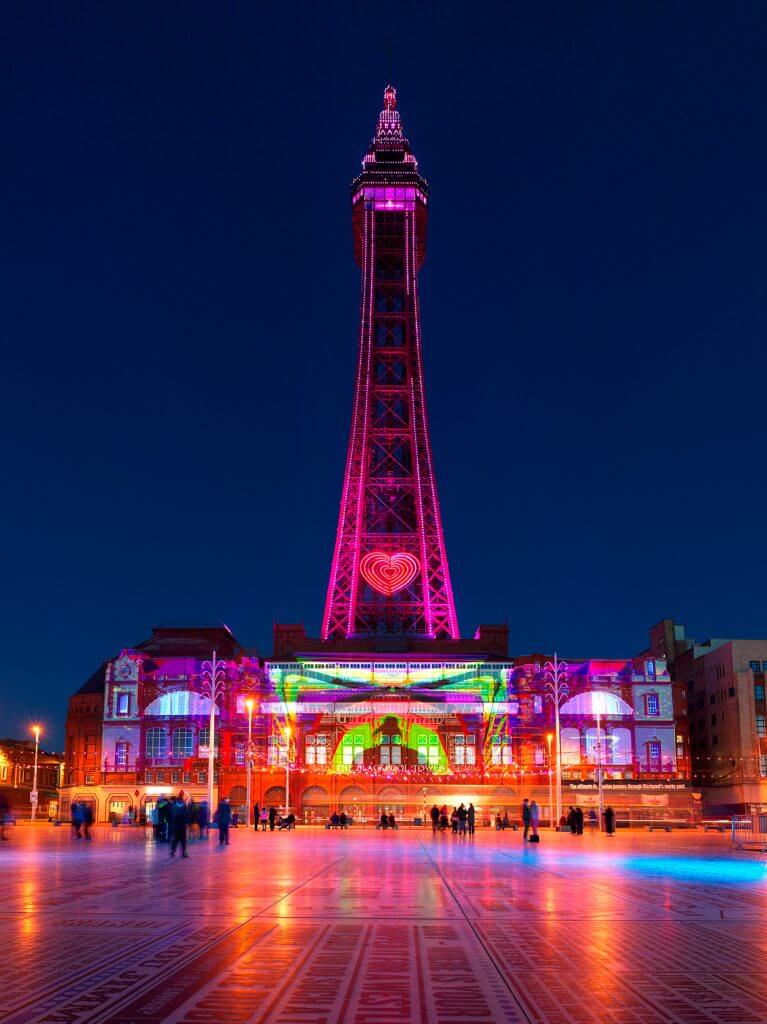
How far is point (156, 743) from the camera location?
109938 mm

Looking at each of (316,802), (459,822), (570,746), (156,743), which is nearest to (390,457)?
(570,746)

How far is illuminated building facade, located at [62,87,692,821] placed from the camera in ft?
332

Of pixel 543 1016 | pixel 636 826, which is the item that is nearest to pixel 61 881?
pixel 543 1016

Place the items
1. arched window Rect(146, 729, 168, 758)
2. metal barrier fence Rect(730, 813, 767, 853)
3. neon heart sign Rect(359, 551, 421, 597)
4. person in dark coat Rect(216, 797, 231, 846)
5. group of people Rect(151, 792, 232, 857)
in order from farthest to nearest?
neon heart sign Rect(359, 551, 421, 597) → arched window Rect(146, 729, 168, 758) → metal barrier fence Rect(730, 813, 767, 853) → person in dark coat Rect(216, 797, 231, 846) → group of people Rect(151, 792, 232, 857)

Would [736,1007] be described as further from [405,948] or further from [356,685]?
[356,685]

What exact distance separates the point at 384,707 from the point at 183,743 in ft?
66.1

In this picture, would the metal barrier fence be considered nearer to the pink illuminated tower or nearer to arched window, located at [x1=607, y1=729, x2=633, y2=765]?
arched window, located at [x1=607, y1=729, x2=633, y2=765]

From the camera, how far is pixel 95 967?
35.1 ft

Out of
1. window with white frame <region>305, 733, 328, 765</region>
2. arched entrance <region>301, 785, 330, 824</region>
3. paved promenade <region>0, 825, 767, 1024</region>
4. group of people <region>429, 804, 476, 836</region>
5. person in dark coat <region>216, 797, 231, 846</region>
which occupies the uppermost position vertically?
window with white frame <region>305, 733, 328, 765</region>

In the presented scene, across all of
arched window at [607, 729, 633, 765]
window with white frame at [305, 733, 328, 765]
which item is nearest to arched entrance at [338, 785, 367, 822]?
window with white frame at [305, 733, 328, 765]

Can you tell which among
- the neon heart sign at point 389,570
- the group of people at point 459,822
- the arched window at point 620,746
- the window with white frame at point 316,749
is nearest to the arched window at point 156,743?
the window with white frame at point 316,749

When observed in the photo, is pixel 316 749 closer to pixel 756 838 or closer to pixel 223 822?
pixel 756 838

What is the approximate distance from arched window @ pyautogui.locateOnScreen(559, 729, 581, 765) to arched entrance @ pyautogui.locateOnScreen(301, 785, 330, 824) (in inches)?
942

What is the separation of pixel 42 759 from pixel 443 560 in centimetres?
8849
